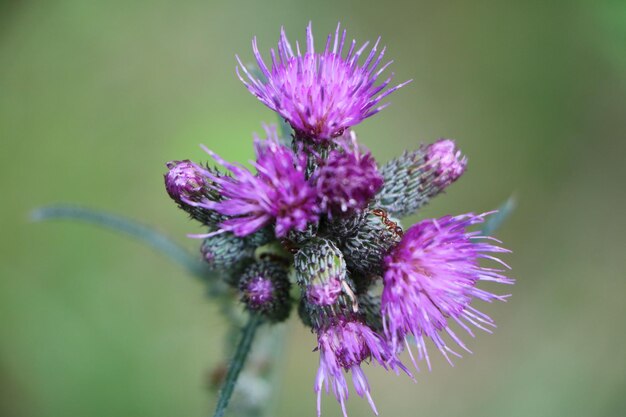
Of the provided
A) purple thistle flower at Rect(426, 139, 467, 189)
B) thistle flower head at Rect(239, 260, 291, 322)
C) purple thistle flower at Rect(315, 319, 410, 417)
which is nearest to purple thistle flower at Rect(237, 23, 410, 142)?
purple thistle flower at Rect(426, 139, 467, 189)

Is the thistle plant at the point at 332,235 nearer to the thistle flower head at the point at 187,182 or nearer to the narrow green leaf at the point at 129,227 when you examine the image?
the thistle flower head at the point at 187,182

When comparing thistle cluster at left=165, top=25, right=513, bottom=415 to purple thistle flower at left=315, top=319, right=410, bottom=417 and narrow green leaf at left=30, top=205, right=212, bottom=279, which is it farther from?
narrow green leaf at left=30, top=205, right=212, bottom=279

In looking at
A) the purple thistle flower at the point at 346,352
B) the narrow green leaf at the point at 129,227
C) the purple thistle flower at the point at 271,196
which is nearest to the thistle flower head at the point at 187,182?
the purple thistle flower at the point at 271,196

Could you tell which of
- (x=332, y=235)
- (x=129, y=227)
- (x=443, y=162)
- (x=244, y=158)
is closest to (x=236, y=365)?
(x=332, y=235)

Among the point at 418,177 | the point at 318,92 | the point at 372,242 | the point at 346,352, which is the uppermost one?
the point at 318,92

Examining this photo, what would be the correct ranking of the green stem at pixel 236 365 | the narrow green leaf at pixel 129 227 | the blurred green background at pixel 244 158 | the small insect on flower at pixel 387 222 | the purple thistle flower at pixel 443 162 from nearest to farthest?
1. the green stem at pixel 236 365
2. the small insect on flower at pixel 387 222
3. the purple thistle flower at pixel 443 162
4. the narrow green leaf at pixel 129 227
5. the blurred green background at pixel 244 158

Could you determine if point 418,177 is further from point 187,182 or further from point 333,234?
point 187,182
